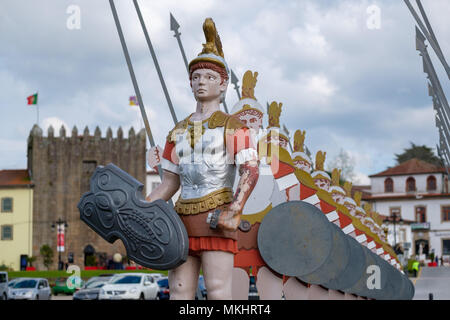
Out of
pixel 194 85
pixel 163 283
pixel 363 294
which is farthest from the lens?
pixel 163 283

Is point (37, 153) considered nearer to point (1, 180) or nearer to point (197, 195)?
point (1, 180)

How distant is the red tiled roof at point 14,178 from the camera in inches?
2143

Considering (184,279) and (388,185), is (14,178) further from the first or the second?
(184,279)

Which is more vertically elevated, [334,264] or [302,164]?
[302,164]

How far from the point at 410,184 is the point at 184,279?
209 feet

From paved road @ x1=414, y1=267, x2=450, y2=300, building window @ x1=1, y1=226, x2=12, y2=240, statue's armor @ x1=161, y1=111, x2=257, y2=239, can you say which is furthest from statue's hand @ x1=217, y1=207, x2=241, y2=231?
building window @ x1=1, y1=226, x2=12, y2=240

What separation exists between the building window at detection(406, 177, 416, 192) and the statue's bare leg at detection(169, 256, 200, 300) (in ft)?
208

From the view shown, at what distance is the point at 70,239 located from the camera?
53.5 m

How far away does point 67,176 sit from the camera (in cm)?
5434

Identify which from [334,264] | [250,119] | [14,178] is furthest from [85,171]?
[334,264]

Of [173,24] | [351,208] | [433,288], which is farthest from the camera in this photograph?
[433,288]
